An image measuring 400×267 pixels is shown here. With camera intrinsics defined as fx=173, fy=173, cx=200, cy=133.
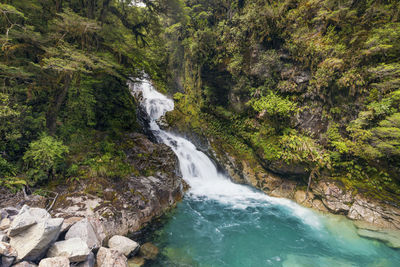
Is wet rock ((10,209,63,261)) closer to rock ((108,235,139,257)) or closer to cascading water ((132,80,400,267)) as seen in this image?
rock ((108,235,139,257))

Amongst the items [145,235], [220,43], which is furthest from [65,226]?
[220,43]

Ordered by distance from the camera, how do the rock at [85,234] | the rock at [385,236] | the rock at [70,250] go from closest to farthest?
the rock at [70,250], the rock at [85,234], the rock at [385,236]

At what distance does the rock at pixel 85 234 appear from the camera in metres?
4.68

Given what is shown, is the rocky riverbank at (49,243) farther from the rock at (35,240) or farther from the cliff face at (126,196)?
the cliff face at (126,196)

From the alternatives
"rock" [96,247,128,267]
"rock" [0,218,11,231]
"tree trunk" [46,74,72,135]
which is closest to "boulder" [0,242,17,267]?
"rock" [0,218,11,231]

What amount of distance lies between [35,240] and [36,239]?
0.03 metres

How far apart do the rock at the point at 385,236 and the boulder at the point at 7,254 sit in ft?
37.5

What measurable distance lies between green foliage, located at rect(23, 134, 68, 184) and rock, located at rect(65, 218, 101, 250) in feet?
9.04

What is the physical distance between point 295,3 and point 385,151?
9.41m

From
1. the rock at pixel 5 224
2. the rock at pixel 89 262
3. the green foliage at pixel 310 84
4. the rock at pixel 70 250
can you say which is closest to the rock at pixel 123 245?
the rock at pixel 89 262

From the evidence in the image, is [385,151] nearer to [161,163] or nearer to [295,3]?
[295,3]

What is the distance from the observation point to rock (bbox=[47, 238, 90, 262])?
4082mm

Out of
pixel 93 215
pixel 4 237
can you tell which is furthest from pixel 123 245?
pixel 4 237

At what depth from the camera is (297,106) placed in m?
10.2
